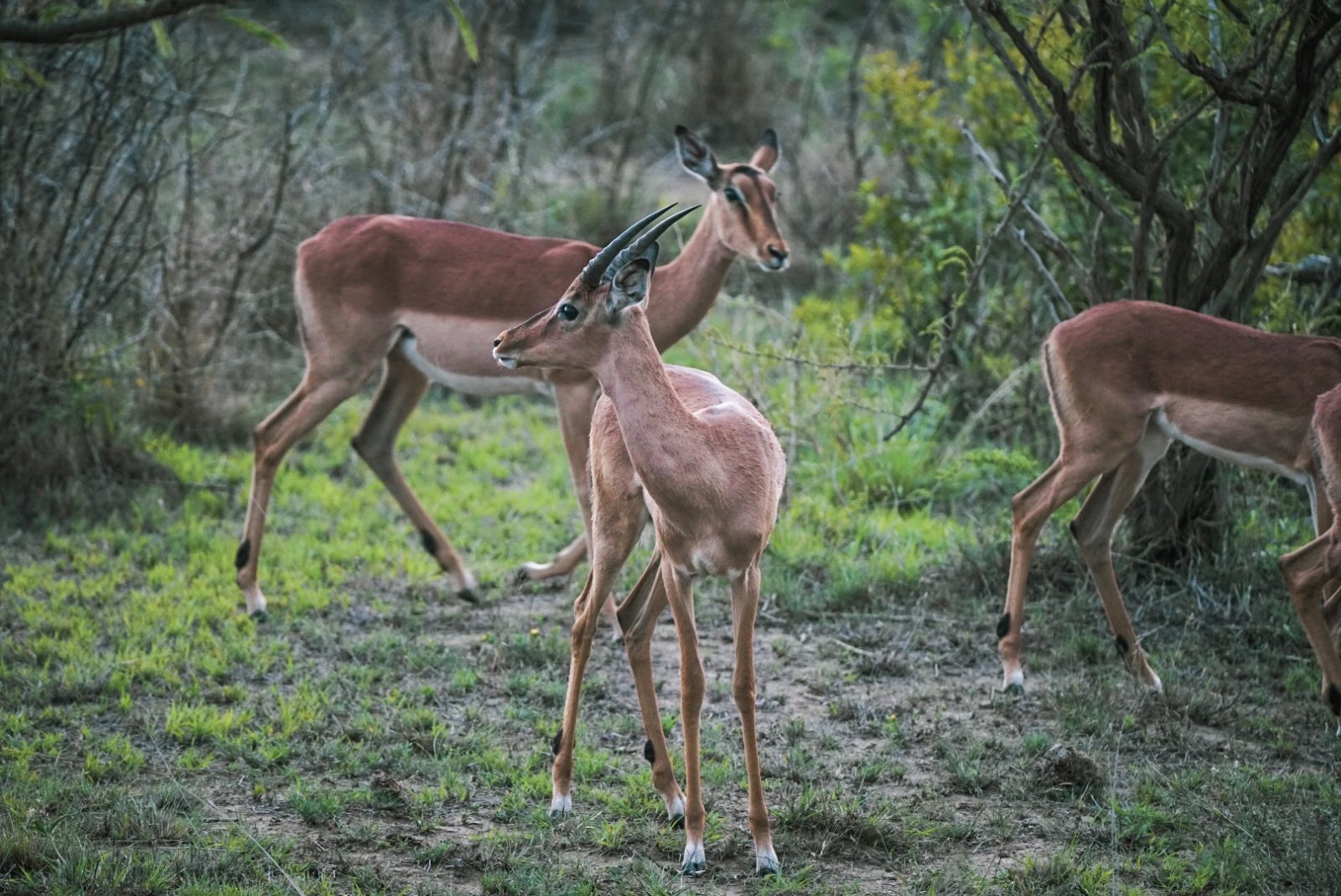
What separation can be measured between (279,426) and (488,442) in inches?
84.0

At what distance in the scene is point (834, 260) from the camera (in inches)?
321

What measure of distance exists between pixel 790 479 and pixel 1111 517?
2141mm

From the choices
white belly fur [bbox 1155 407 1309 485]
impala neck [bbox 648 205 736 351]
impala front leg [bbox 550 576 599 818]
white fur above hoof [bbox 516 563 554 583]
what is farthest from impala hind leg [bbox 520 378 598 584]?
white belly fur [bbox 1155 407 1309 485]

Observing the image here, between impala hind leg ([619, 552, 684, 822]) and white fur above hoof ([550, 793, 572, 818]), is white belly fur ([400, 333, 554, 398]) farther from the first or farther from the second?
white fur above hoof ([550, 793, 572, 818])

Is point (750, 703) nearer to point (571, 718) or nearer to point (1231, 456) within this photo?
point (571, 718)

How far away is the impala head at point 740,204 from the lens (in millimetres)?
6133

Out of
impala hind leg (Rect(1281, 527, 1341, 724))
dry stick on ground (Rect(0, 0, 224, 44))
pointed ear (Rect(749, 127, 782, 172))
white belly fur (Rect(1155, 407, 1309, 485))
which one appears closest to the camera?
dry stick on ground (Rect(0, 0, 224, 44))

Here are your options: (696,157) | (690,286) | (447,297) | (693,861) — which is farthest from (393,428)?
(693,861)

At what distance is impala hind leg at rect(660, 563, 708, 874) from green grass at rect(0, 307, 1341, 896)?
93mm

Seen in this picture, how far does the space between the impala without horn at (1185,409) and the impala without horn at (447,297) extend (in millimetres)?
1516

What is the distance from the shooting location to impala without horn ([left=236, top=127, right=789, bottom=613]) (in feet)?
20.2

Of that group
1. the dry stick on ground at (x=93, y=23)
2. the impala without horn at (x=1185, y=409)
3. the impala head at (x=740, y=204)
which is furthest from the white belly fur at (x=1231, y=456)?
the dry stick on ground at (x=93, y=23)

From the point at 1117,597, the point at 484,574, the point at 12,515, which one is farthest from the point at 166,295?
the point at 1117,597

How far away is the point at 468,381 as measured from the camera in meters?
6.25
